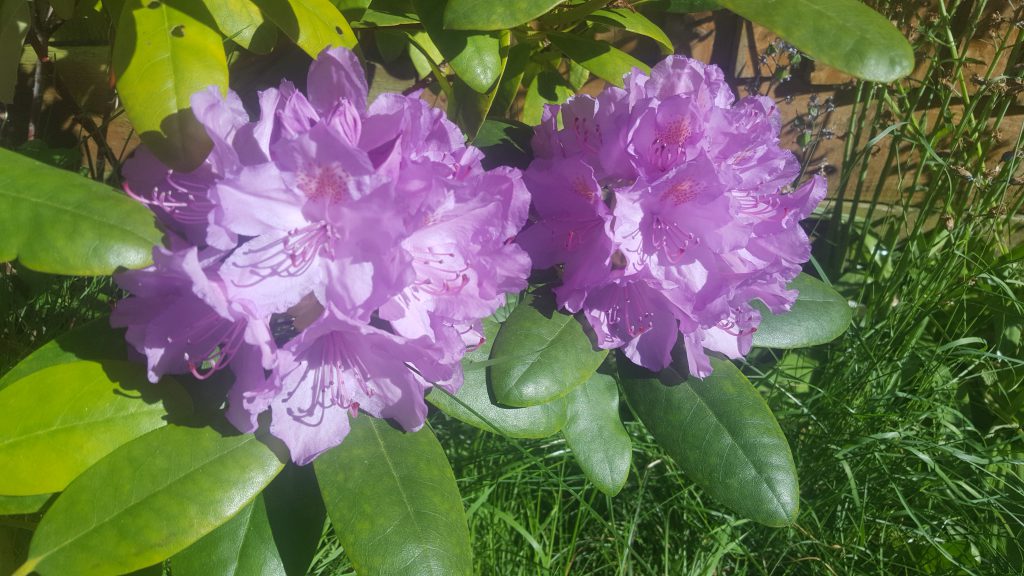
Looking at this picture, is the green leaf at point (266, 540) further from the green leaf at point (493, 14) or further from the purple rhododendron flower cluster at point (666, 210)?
the green leaf at point (493, 14)

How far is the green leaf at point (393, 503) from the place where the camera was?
70 cm

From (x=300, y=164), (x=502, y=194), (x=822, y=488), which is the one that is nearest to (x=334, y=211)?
(x=300, y=164)

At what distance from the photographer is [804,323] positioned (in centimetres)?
106

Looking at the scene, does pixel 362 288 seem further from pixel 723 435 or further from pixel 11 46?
pixel 11 46

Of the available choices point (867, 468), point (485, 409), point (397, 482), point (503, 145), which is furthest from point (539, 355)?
point (867, 468)

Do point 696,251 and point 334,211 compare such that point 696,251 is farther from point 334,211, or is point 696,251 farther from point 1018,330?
point 1018,330

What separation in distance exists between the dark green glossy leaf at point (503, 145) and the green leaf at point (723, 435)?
31cm

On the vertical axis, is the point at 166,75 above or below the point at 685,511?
above

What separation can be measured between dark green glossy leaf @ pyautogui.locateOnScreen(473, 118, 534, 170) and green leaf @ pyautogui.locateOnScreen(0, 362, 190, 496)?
19.2 inches

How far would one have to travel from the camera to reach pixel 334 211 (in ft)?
2.06

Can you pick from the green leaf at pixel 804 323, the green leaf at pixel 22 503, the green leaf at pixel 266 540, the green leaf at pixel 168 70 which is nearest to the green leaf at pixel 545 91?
the green leaf at pixel 804 323

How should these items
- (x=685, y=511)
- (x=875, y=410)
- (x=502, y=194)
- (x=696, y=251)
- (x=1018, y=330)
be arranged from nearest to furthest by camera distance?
(x=502, y=194) < (x=696, y=251) < (x=685, y=511) < (x=875, y=410) < (x=1018, y=330)

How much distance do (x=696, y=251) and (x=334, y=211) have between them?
427 millimetres

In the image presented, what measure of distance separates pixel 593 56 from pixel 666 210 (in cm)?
38
